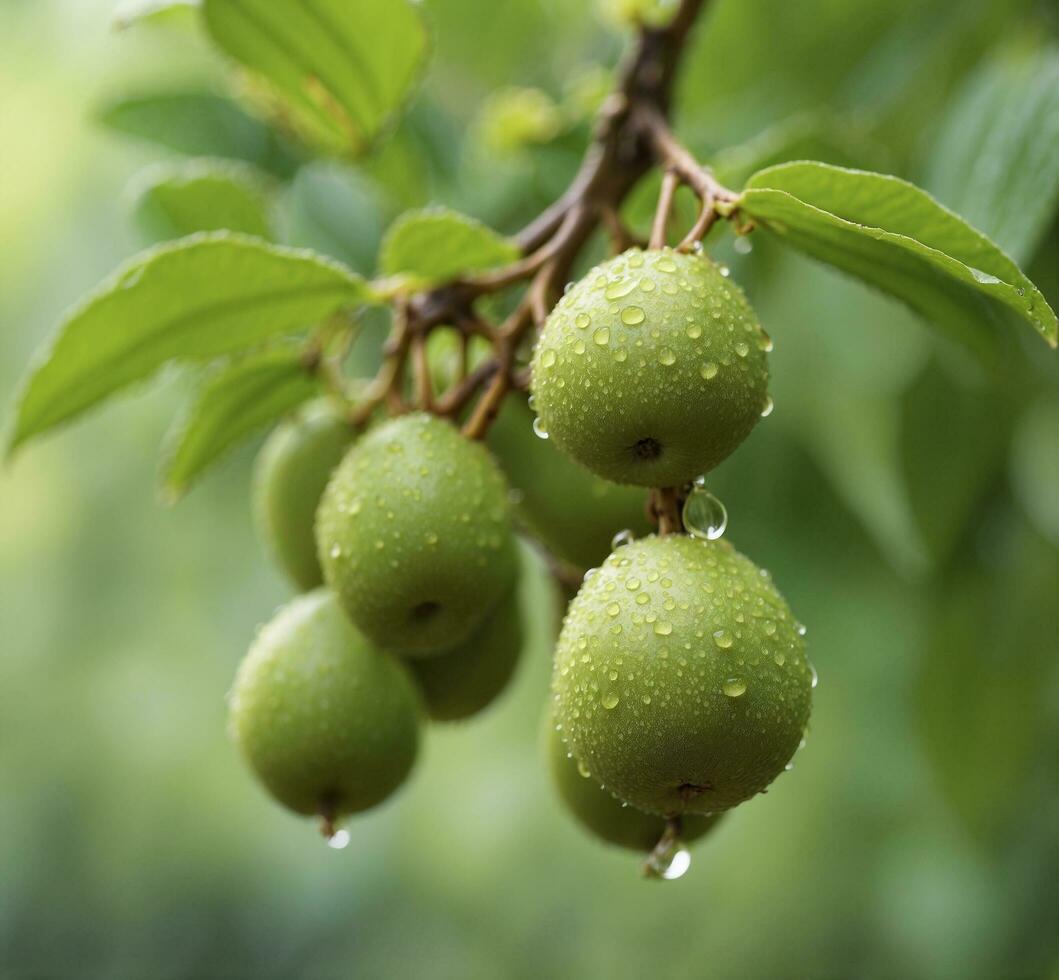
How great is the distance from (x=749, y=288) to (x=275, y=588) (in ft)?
7.26

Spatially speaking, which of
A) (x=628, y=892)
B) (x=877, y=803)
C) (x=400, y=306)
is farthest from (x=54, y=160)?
(x=400, y=306)

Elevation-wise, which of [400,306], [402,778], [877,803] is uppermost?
[400,306]

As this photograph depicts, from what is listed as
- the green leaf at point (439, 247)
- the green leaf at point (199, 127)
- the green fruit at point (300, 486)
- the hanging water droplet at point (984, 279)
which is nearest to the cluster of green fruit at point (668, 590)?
the hanging water droplet at point (984, 279)

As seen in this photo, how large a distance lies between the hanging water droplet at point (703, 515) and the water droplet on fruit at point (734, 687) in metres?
0.13

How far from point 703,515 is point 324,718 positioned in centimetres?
36

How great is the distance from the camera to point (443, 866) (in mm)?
3543

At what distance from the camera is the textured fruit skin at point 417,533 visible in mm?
937

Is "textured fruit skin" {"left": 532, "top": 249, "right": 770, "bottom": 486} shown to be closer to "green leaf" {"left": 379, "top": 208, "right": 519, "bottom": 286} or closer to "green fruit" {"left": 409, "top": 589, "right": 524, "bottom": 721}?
"green leaf" {"left": 379, "top": 208, "right": 519, "bottom": 286}

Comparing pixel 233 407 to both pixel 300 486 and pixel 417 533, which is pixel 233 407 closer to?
pixel 300 486

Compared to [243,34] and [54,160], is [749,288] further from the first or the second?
[54,160]

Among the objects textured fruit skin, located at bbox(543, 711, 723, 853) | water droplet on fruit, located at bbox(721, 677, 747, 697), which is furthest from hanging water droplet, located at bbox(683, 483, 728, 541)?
textured fruit skin, located at bbox(543, 711, 723, 853)

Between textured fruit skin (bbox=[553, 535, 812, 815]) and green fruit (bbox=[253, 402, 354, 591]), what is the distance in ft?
1.36

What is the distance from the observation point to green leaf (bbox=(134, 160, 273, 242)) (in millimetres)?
1385

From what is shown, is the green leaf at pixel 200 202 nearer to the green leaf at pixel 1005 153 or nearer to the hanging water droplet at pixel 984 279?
the green leaf at pixel 1005 153
